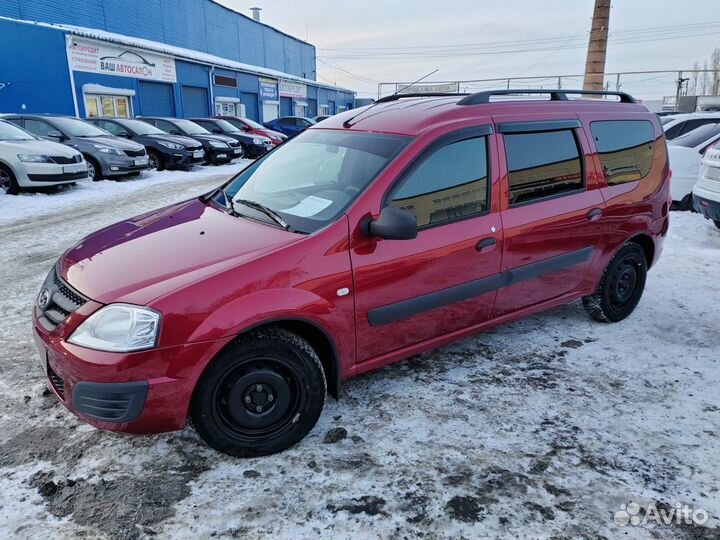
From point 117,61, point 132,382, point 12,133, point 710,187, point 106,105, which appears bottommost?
point 132,382

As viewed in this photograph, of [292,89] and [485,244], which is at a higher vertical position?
[292,89]

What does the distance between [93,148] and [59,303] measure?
34.7 feet

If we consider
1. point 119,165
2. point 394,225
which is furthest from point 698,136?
point 119,165

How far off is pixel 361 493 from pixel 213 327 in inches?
40.7

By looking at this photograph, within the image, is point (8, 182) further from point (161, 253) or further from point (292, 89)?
point (292, 89)

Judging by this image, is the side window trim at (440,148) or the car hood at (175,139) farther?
the car hood at (175,139)

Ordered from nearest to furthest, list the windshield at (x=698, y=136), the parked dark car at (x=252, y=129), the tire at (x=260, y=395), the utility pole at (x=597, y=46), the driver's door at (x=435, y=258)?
the tire at (x=260, y=395) < the driver's door at (x=435, y=258) < the windshield at (x=698, y=136) < the utility pole at (x=597, y=46) < the parked dark car at (x=252, y=129)

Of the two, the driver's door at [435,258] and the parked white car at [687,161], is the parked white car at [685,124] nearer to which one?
the parked white car at [687,161]

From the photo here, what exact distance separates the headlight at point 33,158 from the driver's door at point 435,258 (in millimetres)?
9372

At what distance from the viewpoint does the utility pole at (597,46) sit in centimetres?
1211

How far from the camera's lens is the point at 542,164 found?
142 inches

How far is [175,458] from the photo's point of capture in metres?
2.64

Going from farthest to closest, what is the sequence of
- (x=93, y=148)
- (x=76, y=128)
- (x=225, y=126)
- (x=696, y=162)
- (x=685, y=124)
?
(x=225, y=126) → (x=76, y=128) → (x=93, y=148) → (x=685, y=124) → (x=696, y=162)

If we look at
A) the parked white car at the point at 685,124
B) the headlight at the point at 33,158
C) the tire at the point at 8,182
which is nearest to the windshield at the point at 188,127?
the headlight at the point at 33,158
